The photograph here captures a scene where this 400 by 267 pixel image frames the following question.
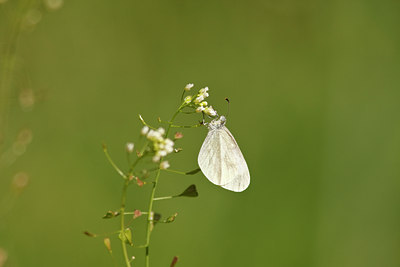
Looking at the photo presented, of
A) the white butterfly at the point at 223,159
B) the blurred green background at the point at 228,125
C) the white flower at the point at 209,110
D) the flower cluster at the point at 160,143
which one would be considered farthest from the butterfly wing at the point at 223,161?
the blurred green background at the point at 228,125

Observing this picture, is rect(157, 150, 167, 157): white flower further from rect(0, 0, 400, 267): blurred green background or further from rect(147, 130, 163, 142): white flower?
rect(0, 0, 400, 267): blurred green background

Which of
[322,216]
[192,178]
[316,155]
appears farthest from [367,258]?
[192,178]

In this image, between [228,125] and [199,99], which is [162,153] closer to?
[199,99]

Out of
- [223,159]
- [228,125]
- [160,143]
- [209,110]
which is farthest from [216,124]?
[228,125]

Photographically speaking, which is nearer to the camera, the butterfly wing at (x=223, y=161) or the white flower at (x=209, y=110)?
the white flower at (x=209, y=110)

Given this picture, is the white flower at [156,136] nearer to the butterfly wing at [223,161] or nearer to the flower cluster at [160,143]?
the flower cluster at [160,143]

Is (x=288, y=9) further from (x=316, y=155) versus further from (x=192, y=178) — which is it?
(x=192, y=178)

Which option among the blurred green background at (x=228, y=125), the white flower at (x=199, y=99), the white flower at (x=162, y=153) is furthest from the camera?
the blurred green background at (x=228, y=125)

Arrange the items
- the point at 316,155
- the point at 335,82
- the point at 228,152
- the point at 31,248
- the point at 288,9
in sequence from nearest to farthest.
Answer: the point at 228,152 < the point at 31,248 < the point at 316,155 < the point at 335,82 < the point at 288,9
